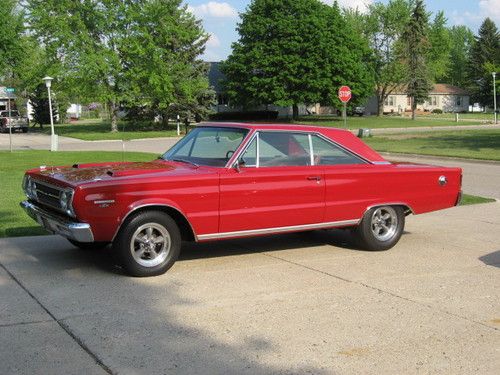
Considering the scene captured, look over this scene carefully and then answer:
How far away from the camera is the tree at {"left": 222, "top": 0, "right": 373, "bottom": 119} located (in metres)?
54.5

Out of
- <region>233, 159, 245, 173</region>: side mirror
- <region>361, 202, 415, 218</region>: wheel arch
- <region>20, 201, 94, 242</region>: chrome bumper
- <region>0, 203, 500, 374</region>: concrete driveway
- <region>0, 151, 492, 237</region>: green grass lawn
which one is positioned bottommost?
<region>0, 203, 500, 374</region>: concrete driveway

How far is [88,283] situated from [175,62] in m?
42.2

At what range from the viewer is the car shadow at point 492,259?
6991 mm

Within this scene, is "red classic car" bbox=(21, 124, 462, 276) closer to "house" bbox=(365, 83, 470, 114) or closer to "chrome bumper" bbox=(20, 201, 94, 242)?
"chrome bumper" bbox=(20, 201, 94, 242)

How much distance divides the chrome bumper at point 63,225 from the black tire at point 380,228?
10.9 ft

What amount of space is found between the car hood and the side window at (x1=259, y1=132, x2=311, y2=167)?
839mm

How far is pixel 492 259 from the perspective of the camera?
7230mm

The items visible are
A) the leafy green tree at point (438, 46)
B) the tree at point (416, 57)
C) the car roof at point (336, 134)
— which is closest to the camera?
the car roof at point (336, 134)

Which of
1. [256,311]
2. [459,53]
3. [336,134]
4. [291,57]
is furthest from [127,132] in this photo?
[459,53]

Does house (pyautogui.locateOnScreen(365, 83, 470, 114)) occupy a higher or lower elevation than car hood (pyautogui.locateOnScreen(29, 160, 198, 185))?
higher

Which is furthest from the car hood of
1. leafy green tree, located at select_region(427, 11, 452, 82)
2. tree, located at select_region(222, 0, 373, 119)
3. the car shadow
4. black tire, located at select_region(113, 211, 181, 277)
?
leafy green tree, located at select_region(427, 11, 452, 82)

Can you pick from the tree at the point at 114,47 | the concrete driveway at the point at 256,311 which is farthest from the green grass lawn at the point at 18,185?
the tree at the point at 114,47

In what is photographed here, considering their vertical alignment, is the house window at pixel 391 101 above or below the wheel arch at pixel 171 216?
above

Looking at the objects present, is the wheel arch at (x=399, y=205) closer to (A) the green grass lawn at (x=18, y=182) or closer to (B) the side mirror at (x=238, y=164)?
(B) the side mirror at (x=238, y=164)
